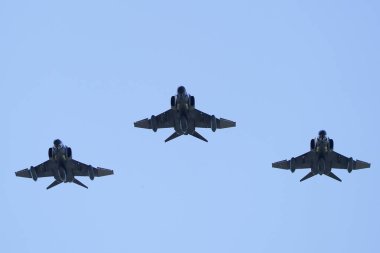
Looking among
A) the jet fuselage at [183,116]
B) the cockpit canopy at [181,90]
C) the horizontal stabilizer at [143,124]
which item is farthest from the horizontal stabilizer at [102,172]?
the cockpit canopy at [181,90]

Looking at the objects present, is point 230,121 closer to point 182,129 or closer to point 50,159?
point 182,129

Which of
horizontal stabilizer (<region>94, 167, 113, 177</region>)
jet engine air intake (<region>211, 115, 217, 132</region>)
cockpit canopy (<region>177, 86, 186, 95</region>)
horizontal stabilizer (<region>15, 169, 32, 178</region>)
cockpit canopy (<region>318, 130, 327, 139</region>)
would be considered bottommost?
horizontal stabilizer (<region>15, 169, 32, 178</region>)

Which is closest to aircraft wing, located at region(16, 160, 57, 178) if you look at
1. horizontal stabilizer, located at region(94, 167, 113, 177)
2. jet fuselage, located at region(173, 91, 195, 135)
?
horizontal stabilizer, located at region(94, 167, 113, 177)

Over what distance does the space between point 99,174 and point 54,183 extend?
5.67 meters

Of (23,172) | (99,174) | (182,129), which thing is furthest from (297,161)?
(23,172)

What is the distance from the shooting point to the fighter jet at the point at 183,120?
13375cm

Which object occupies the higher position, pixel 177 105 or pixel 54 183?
pixel 177 105

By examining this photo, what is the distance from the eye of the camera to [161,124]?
13850 centimetres

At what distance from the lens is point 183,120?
134750 mm

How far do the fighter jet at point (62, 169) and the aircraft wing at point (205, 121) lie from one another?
11561 mm

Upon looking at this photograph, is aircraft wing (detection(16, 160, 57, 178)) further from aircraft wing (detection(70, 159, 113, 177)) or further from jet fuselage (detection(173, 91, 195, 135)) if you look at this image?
jet fuselage (detection(173, 91, 195, 135))

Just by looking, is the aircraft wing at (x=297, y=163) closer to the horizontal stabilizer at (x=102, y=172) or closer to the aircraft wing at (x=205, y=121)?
the aircraft wing at (x=205, y=121)

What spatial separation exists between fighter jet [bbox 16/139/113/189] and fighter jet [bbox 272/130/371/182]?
21.3m

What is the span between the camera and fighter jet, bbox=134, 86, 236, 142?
134 meters
